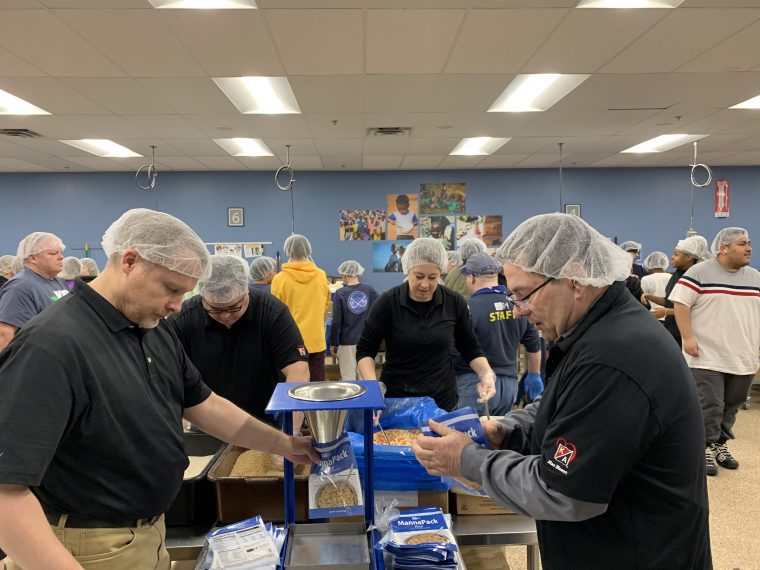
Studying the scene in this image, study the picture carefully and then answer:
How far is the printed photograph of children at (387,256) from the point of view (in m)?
7.71

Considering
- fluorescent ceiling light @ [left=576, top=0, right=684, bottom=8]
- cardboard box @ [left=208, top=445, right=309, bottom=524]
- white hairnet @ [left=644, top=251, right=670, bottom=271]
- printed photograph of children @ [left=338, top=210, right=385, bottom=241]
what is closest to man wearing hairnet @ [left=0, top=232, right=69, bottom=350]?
cardboard box @ [left=208, top=445, right=309, bottom=524]

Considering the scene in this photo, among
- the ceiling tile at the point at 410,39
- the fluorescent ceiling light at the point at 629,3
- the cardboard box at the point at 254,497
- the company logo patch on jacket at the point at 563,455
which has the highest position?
the fluorescent ceiling light at the point at 629,3

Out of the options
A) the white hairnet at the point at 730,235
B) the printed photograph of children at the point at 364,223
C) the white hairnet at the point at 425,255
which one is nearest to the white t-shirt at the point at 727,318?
the white hairnet at the point at 730,235

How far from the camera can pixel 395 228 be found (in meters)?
7.70

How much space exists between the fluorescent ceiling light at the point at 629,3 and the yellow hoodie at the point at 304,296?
8.75 feet

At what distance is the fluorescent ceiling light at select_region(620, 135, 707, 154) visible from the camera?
573 cm

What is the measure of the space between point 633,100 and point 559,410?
421 cm

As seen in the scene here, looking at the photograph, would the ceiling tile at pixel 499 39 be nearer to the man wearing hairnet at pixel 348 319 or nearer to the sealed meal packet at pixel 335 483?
the man wearing hairnet at pixel 348 319

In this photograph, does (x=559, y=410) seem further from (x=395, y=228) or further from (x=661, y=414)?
(x=395, y=228)

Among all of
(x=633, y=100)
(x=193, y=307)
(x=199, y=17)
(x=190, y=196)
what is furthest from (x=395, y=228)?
(x=193, y=307)

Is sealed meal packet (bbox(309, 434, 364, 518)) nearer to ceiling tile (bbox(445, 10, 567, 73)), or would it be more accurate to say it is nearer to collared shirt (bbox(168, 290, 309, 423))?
collared shirt (bbox(168, 290, 309, 423))

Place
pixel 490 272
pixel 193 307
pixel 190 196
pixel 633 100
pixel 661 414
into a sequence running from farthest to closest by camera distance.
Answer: pixel 190 196
pixel 633 100
pixel 490 272
pixel 193 307
pixel 661 414

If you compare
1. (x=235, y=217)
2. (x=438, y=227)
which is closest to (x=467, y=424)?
(x=438, y=227)

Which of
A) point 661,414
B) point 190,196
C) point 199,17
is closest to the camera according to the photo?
A: point 661,414
